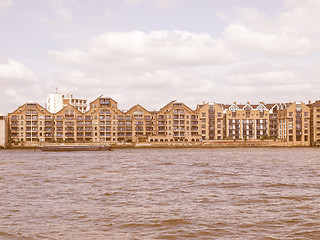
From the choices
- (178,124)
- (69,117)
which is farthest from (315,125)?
(69,117)

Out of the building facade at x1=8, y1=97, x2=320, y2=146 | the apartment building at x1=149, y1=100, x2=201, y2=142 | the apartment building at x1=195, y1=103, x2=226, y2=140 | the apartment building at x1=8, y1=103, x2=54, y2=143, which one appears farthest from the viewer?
the apartment building at x1=195, y1=103, x2=226, y2=140

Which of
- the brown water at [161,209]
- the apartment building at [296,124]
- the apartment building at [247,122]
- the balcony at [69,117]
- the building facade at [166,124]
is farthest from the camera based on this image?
the apartment building at [247,122]

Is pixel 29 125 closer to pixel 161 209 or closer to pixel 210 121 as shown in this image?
pixel 210 121

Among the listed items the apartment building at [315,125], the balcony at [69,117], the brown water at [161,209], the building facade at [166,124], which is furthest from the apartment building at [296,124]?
the brown water at [161,209]

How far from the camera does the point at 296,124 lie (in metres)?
166

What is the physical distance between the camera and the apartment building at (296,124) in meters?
166

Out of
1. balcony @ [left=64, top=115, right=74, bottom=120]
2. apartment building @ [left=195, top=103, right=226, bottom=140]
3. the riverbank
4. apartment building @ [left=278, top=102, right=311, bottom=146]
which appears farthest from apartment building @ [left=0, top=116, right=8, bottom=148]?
apartment building @ [left=278, top=102, right=311, bottom=146]

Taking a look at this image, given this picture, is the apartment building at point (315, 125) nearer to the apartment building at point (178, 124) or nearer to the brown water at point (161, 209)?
the apartment building at point (178, 124)

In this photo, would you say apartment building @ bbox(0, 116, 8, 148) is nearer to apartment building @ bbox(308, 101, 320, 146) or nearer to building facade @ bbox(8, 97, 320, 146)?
building facade @ bbox(8, 97, 320, 146)

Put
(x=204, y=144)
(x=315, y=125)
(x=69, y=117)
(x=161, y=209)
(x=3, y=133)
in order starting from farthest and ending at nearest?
(x=315, y=125) → (x=69, y=117) → (x=204, y=144) → (x=3, y=133) → (x=161, y=209)

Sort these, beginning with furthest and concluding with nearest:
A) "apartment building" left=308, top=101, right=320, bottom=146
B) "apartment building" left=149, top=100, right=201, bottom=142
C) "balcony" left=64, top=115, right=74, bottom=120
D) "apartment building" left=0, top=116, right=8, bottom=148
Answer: "apartment building" left=308, top=101, right=320, bottom=146, "apartment building" left=149, top=100, right=201, bottom=142, "balcony" left=64, top=115, right=74, bottom=120, "apartment building" left=0, top=116, right=8, bottom=148

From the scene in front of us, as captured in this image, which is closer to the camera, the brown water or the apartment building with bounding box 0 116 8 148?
the brown water

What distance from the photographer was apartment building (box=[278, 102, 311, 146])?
166m

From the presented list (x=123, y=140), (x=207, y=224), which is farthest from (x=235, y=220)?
(x=123, y=140)
